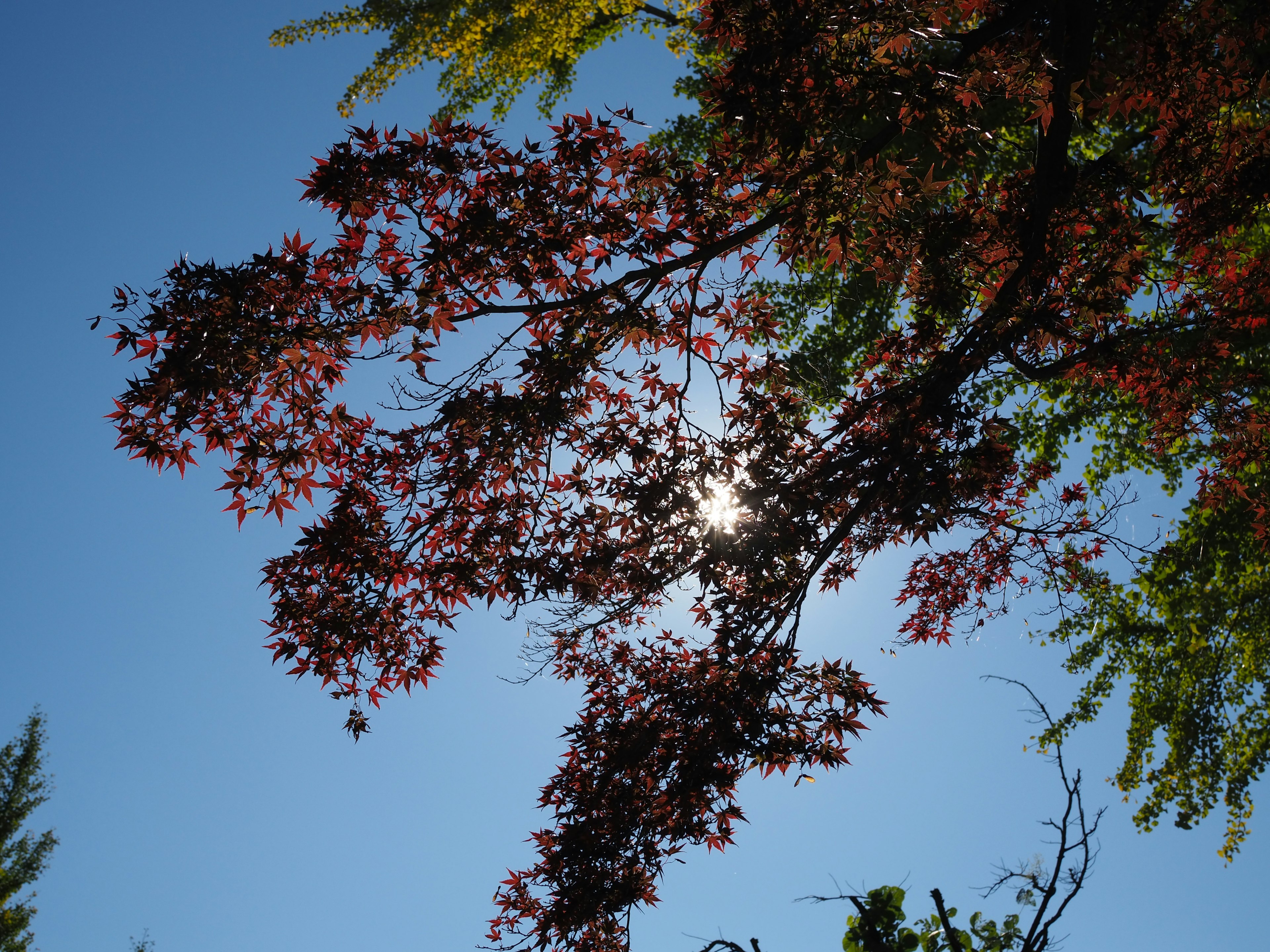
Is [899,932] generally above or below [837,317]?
below

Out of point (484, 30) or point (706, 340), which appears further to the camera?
point (484, 30)

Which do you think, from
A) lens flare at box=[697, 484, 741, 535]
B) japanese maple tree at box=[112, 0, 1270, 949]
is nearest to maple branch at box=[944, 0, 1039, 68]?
japanese maple tree at box=[112, 0, 1270, 949]

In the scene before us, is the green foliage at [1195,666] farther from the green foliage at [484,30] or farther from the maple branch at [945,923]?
the green foliage at [484,30]

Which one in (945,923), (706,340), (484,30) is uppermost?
(484,30)

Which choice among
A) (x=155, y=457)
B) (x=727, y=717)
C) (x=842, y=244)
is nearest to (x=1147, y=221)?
(x=842, y=244)

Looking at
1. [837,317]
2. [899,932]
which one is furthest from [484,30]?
[899,932]

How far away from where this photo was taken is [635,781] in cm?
451

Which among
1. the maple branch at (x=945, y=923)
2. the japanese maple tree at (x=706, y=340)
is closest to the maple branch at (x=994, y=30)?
the japanese maple tree at (x=706, y=340)

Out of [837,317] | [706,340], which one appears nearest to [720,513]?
[706,340]

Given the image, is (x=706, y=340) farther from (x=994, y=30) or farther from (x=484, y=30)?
(x=484, y=30)

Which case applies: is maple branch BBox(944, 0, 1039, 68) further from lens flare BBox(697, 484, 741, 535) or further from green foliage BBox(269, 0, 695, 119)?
green foliage BBox(269, 0, 695, 119)

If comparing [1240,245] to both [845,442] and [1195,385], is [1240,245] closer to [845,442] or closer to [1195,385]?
[1195,385]

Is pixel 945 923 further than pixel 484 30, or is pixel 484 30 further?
pixel 484 30

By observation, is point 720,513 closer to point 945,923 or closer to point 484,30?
point 945,923
